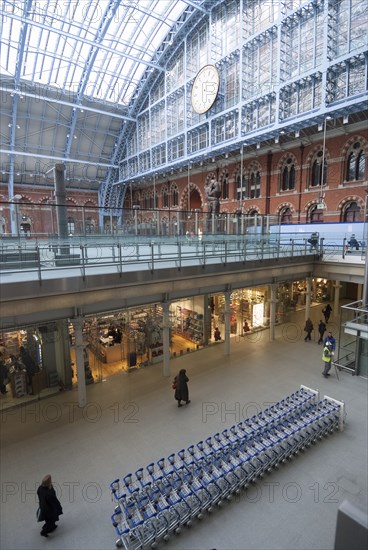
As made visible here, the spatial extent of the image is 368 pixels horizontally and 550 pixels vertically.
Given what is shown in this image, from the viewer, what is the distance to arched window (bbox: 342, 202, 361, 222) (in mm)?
21178

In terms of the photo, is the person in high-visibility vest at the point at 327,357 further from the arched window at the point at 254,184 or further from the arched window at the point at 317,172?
the arched window at the point at 254,184

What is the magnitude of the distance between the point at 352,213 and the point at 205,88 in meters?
17.4

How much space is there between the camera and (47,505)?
5.07 m

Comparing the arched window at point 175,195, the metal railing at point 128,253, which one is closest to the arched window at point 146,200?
the arched window at point 175,195

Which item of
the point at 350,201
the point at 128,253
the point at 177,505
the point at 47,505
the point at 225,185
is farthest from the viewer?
the point at 225,185

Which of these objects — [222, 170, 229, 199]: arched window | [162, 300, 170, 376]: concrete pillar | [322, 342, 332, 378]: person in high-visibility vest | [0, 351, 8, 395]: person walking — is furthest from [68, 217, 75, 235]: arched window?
[222, 170, 229, 199]: arched window

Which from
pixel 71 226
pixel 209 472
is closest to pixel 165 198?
pixel 71 226

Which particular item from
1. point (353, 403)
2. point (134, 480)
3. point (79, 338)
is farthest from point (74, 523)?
point (353, 403)

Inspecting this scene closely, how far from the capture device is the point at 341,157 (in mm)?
21312

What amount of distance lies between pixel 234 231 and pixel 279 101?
13.8 m

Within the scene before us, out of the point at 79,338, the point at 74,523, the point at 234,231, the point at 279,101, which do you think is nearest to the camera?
the point at 74,523

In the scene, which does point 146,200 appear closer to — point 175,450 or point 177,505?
point 175,450

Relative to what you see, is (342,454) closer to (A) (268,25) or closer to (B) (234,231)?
(B) (234,231)

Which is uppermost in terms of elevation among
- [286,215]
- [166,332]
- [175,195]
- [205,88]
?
[205,88]
